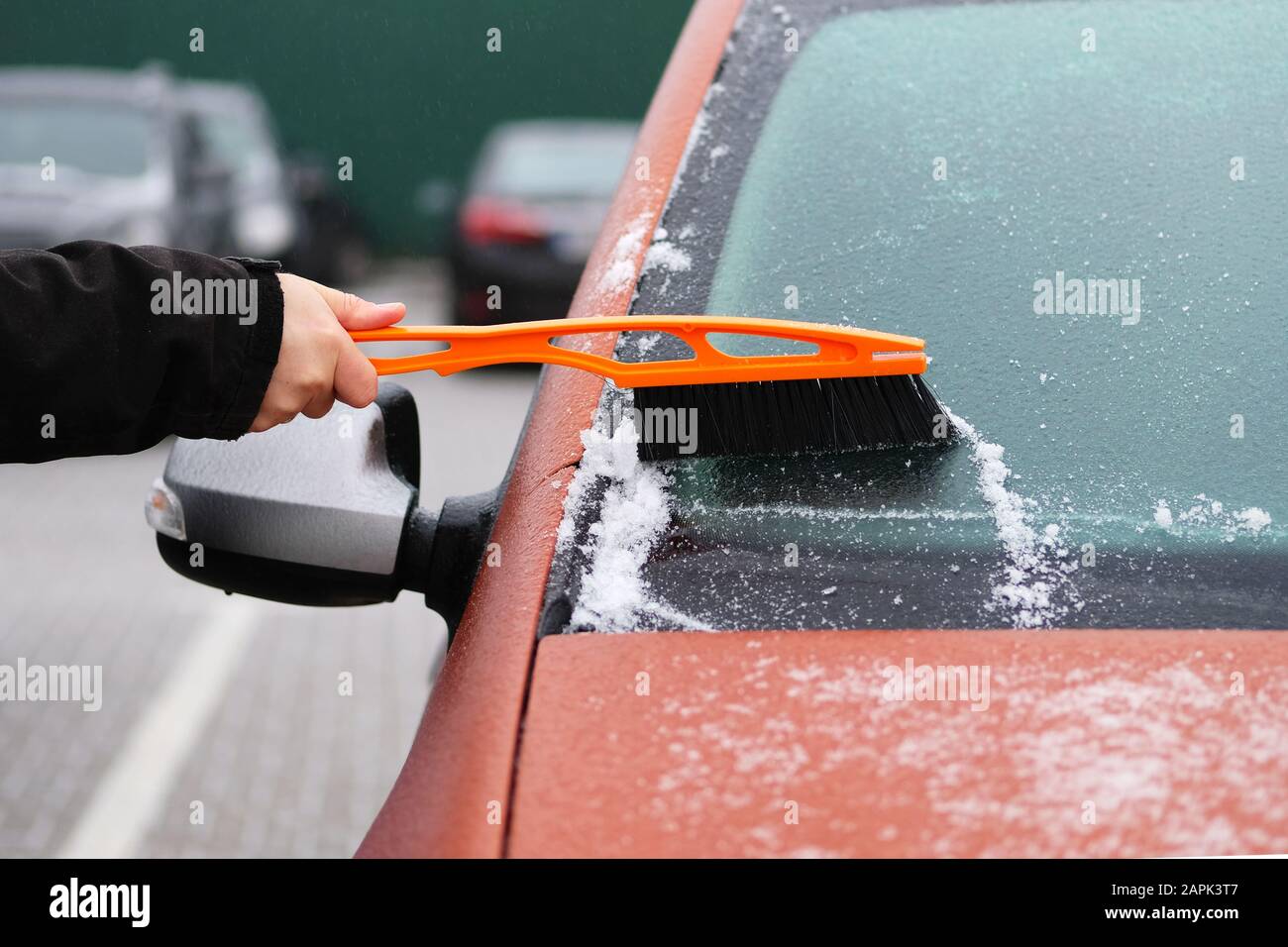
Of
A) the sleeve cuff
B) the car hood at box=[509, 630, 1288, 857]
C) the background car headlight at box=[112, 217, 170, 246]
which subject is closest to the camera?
the car hood at box=[509, 630, 1288, 857]

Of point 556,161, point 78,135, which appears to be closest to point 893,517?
point 78,135

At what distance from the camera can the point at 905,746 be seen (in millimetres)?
1078

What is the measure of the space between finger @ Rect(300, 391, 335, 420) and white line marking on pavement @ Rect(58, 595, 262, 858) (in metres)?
2.50

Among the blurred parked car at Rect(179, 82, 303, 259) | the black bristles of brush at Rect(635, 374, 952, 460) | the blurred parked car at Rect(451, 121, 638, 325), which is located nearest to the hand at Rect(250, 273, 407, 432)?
the black bristles of brush at Rect(635, 374, 952, 460)

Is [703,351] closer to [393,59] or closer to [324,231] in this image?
[324,231]

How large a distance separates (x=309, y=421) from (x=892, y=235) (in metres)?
0.70

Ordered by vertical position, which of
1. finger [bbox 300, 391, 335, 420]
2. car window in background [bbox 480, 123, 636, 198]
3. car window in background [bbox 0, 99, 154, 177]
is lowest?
car window in background [bbox 480, 123, 636, 198]

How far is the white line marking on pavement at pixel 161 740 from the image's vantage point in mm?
3785

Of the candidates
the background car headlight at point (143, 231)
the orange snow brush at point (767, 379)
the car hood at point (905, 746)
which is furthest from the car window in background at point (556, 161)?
the car hood at point (905, 746)

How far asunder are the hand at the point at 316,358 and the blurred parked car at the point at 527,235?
28.6 feet

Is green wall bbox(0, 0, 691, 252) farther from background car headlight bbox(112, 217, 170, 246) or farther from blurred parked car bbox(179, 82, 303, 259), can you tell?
background car headlight bbox(112, 217, 170, 246)

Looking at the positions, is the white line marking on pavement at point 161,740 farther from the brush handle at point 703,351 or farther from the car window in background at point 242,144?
the car window in background at point 242,144

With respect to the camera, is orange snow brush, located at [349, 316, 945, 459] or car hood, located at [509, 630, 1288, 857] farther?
orange snow brush, located at [349, 316, 945, 459]

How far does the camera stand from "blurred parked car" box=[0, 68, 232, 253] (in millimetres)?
8297
